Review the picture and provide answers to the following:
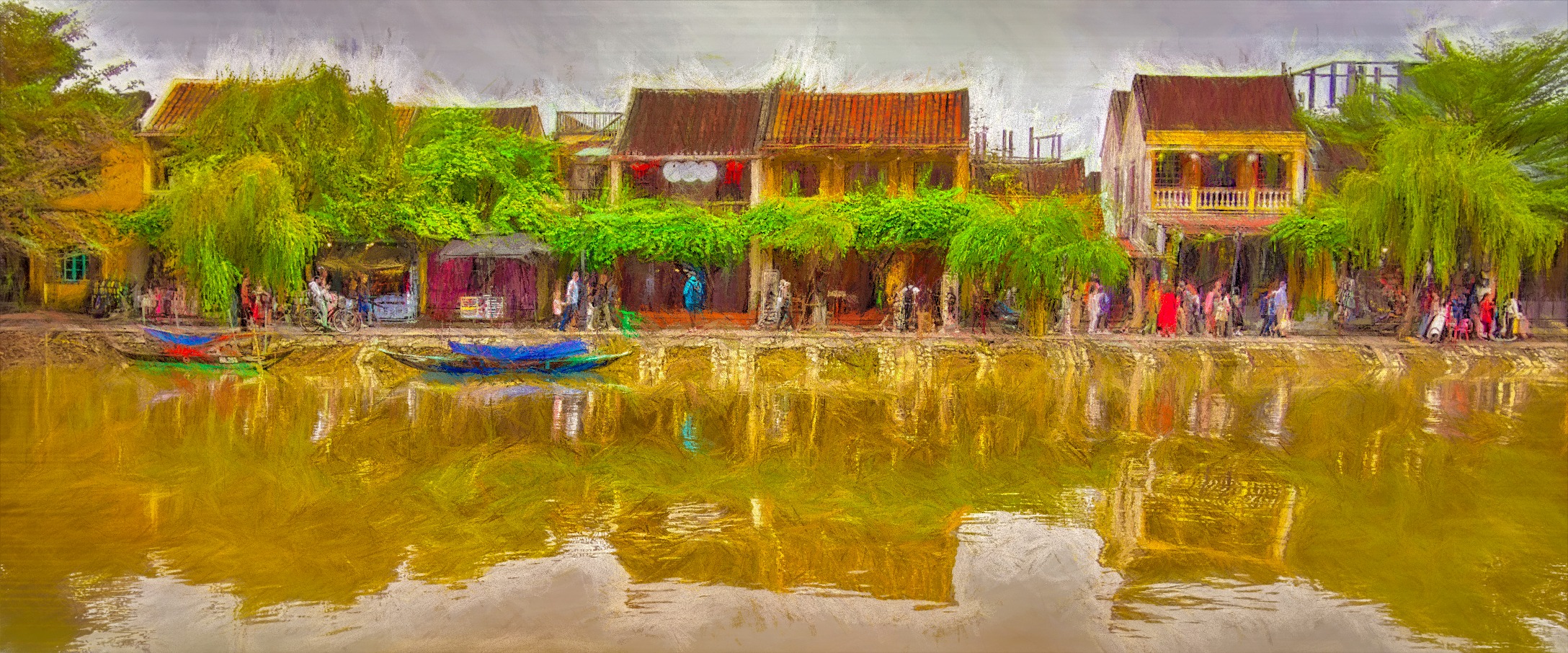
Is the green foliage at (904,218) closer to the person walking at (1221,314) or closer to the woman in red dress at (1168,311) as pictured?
the woman in red dress at (1168,311)

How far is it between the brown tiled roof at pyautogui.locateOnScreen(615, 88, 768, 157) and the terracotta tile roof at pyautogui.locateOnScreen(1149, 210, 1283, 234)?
3.70 meters

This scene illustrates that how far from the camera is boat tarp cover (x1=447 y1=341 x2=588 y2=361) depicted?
6.70 m

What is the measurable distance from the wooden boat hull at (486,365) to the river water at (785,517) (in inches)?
9.7

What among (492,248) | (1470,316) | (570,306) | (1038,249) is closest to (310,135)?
(570,306)

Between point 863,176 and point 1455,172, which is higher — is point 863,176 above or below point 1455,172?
above

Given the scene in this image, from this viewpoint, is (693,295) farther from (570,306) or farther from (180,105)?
(180,105)

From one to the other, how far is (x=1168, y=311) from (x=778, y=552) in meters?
5.23

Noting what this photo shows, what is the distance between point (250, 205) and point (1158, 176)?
6.18m

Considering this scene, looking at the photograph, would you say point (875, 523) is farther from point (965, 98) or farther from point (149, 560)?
point (965, 98)

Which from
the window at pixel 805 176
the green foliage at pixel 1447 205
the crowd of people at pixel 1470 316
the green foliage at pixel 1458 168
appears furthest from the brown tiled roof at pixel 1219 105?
the window at pixel 805 176

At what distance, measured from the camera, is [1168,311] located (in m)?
7.80

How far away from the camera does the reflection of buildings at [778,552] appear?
11.0ft

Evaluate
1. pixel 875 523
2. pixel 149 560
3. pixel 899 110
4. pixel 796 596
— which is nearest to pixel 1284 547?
pixel 875 523

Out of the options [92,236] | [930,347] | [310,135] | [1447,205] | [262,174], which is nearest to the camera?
[92,236]
